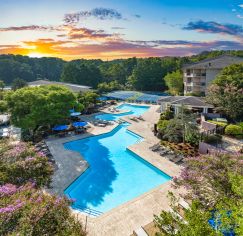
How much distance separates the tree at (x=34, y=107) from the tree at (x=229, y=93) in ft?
69.0

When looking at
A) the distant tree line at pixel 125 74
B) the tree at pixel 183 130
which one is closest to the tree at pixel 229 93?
the tree at pixel 183 130

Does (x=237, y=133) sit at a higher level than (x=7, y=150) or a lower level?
lower

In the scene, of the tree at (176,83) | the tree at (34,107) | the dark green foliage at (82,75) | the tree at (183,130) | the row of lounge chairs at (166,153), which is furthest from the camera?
the dark green foliage at (82,75)

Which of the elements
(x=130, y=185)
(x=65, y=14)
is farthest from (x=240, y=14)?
(x=130, y=185)

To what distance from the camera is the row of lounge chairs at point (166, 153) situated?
63.1 feet

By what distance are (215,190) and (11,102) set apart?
22934 millimetres

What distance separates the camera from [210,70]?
4356 centimetres

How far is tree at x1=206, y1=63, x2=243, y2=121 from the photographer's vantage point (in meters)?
26.5

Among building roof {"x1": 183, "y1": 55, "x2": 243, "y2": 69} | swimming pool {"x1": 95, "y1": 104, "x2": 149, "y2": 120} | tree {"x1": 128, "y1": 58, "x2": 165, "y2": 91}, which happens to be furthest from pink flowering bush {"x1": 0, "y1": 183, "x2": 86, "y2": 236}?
tree {"x1": 128, "y1": 58, "x2": 165, "y2": 91}

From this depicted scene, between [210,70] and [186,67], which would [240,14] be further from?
[186,67]

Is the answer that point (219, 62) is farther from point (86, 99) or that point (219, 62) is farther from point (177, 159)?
point (177, 159)

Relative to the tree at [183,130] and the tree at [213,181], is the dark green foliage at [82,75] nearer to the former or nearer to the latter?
the tree at [183,130]

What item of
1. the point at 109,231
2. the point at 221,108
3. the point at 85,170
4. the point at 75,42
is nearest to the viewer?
the point at 109,231

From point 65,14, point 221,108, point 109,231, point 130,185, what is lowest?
point 130,185
